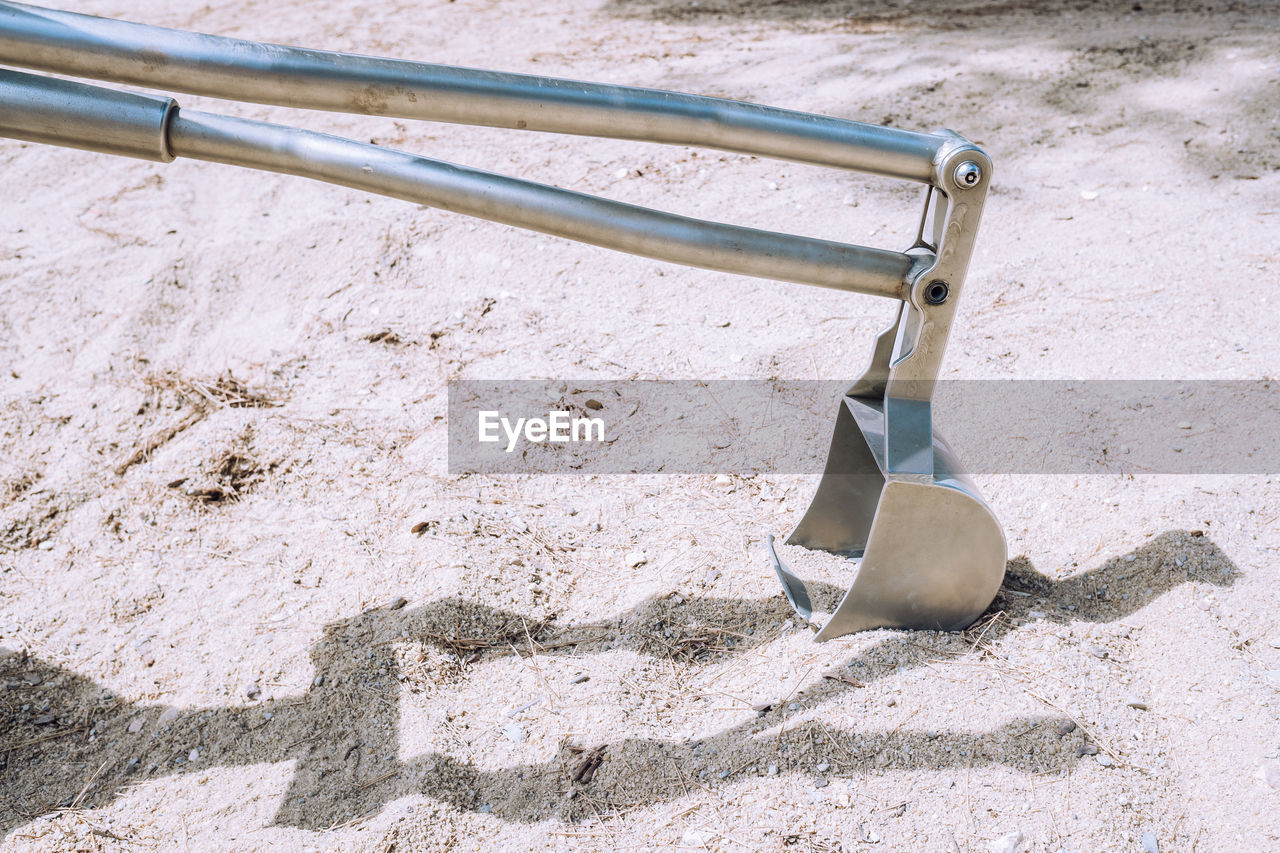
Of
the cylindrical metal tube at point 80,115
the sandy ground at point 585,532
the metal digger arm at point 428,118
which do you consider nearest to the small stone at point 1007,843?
the sandy ground at point 585,532

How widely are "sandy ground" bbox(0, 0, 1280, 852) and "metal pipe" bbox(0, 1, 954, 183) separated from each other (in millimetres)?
816

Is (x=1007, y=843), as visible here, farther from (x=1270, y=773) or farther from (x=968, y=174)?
(x=968, y=174)

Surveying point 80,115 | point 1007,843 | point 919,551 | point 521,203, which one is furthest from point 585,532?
point 80,115

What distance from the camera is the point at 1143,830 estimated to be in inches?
50.9

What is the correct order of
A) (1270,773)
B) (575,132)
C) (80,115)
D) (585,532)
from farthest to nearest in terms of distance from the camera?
(585,532) → (1270,773) → (575,132) → (80,115)

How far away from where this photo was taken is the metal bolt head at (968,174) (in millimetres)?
1245

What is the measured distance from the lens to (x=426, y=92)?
116cm

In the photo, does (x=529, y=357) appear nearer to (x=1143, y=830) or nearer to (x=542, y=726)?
(x=542, y=726)

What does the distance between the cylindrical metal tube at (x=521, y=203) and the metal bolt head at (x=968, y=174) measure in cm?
18

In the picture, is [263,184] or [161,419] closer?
[161,419]

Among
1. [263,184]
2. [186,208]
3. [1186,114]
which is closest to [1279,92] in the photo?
[1186,114]

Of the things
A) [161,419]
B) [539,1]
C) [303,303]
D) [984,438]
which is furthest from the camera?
[539,1]

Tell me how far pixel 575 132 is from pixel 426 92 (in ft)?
0.65

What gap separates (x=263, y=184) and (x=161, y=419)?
124 cm
